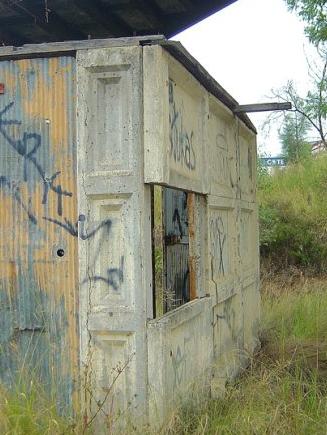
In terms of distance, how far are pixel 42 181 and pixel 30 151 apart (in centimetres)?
22

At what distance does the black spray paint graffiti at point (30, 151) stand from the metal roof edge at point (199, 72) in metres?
1.04

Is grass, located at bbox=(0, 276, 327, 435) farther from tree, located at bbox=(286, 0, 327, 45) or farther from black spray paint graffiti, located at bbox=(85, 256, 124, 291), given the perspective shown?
tree, located at bbox=(286, 0, 327, 45)

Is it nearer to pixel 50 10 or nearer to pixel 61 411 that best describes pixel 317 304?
pixel 50 10

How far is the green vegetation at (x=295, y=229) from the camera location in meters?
13.2

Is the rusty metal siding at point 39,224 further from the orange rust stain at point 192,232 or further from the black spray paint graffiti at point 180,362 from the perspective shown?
the orange rust stain at point 192,232

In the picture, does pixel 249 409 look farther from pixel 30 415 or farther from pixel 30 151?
pixel 30 151

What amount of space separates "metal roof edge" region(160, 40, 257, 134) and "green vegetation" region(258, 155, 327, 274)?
6.30m

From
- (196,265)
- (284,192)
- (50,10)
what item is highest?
(50,10)

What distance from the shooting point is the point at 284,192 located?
1472 cm

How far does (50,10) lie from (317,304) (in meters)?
5.55

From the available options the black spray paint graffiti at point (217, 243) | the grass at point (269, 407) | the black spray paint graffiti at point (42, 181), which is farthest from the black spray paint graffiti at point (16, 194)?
the black spray paint graffiti at point (217, 243)

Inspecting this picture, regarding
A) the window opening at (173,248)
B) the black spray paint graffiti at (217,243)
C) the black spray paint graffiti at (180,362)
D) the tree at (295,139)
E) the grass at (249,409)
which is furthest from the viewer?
the tree at (295,139)

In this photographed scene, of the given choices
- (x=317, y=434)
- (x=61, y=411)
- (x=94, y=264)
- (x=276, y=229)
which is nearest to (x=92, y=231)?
(x=94, y=264)

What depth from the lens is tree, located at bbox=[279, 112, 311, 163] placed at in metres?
18.8
